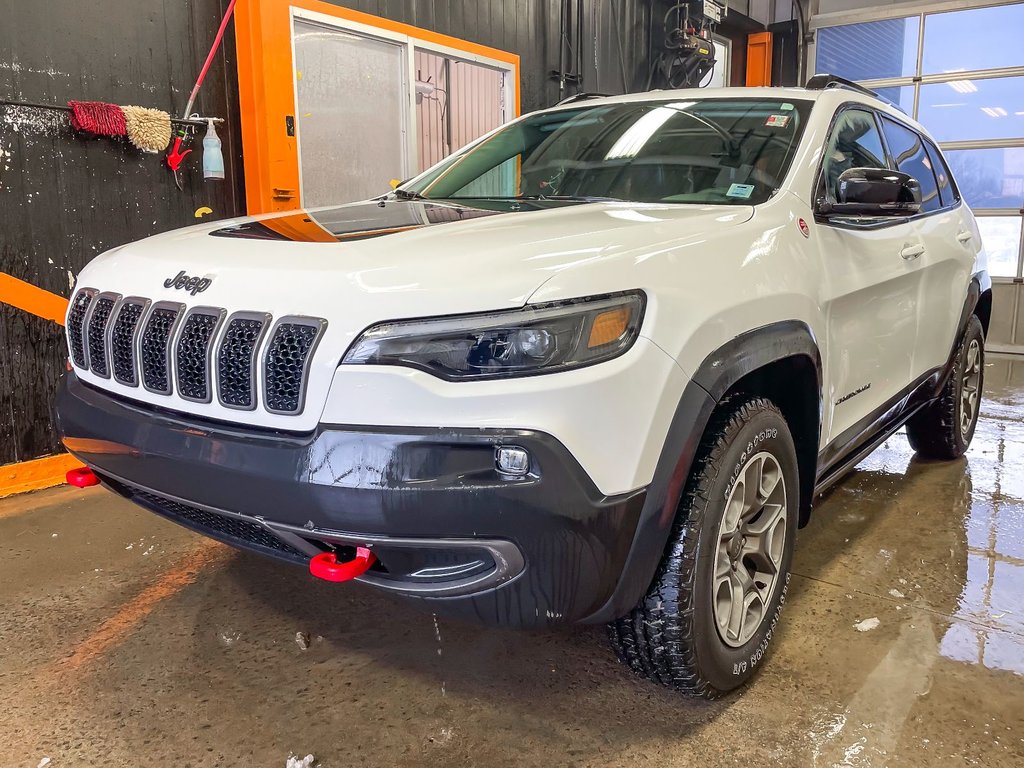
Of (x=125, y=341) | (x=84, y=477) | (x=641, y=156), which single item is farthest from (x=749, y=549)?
(x=84, y=477)

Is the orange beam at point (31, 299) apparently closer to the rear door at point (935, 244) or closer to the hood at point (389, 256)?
the hood at point (389, 256)

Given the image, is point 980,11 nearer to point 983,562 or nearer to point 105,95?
point 983,562

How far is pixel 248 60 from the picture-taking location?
164 inches

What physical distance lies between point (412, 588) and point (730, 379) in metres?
0.75

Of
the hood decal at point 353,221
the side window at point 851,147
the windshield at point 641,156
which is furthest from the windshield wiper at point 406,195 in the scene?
the side window at point 851,147

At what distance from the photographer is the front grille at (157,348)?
164cm

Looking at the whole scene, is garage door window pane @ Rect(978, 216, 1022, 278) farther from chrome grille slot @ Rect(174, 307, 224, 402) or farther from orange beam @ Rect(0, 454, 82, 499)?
chrome grille slot @ Rect(174, 307, 224, 402)

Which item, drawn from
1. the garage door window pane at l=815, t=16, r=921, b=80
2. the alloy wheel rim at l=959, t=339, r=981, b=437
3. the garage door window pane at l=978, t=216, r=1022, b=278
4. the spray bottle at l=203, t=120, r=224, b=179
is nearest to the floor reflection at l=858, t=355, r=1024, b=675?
the alloy wheel rim at l=959, t=339, r=981, b=437

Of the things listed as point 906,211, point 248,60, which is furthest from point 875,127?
point 248,60

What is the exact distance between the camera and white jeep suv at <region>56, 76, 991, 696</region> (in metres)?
1.37

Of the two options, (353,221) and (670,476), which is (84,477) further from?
(670,476)

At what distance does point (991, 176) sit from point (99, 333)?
940 centimetres

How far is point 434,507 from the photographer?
135cm

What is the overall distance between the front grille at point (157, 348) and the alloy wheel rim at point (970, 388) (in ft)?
11.2
